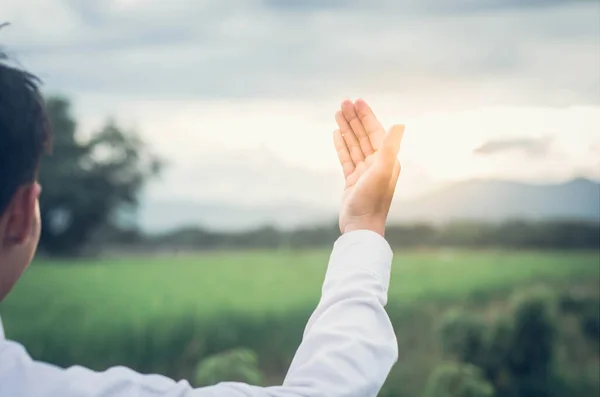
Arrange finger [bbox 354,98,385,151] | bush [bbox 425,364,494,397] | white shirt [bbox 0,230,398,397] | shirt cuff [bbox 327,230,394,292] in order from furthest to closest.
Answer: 1. bush [bbox 425,364,494,397]
2. finger [bbox 354,98,385,151]
3. shirt cuff [bbox 327,230,394,292]
4. white shirt [bbox 0,230,398,397]

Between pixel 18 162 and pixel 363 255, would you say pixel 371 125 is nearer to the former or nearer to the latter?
pixel 363 255

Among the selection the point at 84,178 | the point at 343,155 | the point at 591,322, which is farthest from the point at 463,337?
the point at 84,178

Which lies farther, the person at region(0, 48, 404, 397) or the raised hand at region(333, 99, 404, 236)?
the raised hand at region(333, 99, 404, 236)

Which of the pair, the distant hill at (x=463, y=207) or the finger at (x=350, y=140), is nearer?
the finger at (x=350, y=140)

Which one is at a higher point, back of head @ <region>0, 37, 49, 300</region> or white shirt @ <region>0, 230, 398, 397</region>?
back of head @ <region>0, 37, 49, 300</region>

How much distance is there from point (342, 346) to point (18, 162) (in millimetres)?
391

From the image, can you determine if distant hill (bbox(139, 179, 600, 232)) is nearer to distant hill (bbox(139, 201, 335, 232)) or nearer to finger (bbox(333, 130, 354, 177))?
distant hill (bbox(139, 201, 335, 232))

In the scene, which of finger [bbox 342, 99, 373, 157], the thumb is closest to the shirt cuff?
the thumb

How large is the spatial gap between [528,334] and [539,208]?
0.90ft

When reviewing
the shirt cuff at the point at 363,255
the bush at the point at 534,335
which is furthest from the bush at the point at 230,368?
the shirt cuff at the point at 363,255

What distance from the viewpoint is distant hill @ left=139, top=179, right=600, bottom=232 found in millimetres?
1556

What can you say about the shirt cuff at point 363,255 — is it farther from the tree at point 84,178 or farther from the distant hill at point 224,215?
the tree at point 84,178

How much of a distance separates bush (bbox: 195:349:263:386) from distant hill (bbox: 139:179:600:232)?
0.30m

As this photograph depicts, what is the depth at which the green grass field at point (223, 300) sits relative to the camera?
1.55 meters
